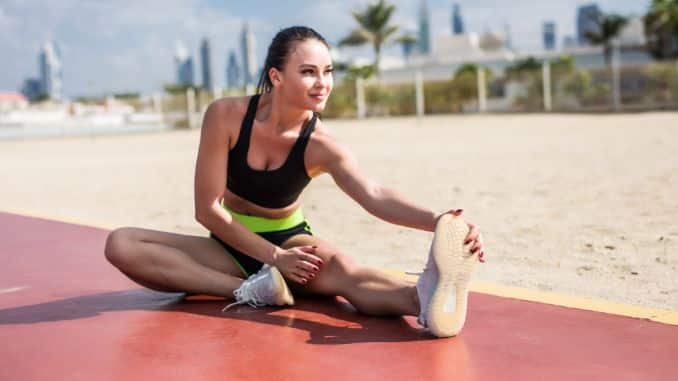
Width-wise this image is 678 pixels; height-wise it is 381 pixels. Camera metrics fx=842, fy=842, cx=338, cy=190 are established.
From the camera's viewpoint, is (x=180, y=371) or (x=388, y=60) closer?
(x=180, y=371)

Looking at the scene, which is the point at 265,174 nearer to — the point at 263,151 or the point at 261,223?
the point at 263,151

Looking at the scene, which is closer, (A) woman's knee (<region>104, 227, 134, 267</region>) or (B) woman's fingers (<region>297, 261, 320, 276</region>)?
(B) woman's fingers (<region>297, 261, 320, 276</region>)

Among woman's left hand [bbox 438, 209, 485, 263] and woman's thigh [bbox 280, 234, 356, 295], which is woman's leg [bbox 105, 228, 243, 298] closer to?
woman's thigh [bbox 280, 234, 356, 295]

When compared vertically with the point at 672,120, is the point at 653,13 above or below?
above

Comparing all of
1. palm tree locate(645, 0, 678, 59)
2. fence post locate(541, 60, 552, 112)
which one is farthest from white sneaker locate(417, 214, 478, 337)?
palm tree locate(645, 0, 678, 59)

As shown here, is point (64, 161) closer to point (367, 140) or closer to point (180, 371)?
point (367, 140)

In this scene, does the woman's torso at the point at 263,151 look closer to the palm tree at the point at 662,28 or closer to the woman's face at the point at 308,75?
the woman's face at the point at 308,75

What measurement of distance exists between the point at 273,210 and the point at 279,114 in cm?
40

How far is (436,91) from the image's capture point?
3456cm

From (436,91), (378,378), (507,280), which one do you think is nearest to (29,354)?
(378,378)

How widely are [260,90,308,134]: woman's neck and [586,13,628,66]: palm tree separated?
49.4m

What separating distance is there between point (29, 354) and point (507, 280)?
237cm

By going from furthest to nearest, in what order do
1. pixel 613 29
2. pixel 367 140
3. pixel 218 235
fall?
pixel 613 29
pixel 367 140
pixel 218 235

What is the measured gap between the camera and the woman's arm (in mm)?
3133
